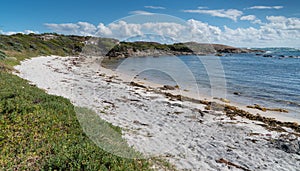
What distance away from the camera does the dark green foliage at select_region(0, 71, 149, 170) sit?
192 inches

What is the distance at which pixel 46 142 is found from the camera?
19.6 feet

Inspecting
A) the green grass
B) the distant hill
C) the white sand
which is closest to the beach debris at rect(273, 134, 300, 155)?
the white sand

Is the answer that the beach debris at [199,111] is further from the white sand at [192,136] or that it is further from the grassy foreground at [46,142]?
the grassy foreground at [46,142]

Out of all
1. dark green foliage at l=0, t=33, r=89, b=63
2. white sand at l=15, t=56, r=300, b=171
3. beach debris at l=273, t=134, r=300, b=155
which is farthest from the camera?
dark green foliage at l=0, t=33, r=89, b=63

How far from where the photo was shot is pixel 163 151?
7520mm

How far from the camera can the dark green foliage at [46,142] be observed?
4.87m

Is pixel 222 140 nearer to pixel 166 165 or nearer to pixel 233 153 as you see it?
pixel 233 153

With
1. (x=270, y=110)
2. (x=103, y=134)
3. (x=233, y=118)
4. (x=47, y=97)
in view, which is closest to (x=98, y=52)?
(x=47, y=97)

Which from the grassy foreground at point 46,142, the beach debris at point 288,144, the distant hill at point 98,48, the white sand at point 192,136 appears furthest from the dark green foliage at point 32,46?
the beach debris at point 288,144

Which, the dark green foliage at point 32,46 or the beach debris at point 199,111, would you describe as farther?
the dark green foliage at point 32,46

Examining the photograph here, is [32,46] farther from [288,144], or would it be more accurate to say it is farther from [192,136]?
[288,144]

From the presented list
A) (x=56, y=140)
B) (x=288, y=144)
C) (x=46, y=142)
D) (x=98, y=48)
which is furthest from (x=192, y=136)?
(x=98, y=48)

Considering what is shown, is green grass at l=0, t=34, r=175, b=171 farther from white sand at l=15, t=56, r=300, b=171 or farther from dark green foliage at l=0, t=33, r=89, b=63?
dark green foliage at l=0, t=33, r=89, b=63

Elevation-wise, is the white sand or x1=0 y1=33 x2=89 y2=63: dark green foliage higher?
x1=0 y1=33 x2=89 y2=63: dark green foliage
